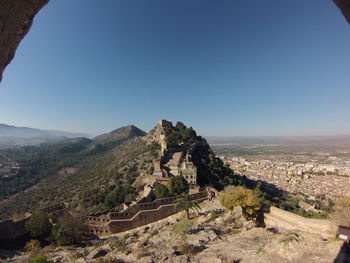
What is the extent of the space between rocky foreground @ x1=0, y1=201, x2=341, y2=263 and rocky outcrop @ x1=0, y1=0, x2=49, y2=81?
11.7m

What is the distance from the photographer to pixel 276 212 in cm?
1852

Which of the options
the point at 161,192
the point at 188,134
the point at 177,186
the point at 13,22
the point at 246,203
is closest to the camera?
the point at 13,22

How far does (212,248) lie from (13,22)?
1391 cm

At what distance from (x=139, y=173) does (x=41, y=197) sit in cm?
4061

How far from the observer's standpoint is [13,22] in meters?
2.40

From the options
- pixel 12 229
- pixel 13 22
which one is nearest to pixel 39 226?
pixel 12 229

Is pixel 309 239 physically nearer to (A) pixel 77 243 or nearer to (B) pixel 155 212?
(B) pixel 155 212

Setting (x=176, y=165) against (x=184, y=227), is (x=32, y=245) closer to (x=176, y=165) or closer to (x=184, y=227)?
(x=184, y=227)

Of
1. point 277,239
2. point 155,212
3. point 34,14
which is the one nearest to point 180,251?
point 277,239

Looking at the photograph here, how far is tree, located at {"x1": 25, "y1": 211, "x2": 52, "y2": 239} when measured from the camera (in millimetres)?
16016

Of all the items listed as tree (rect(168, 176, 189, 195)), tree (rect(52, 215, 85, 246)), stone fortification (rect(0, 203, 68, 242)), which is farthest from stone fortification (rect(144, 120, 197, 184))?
stone fortification (rect(0, 203, 68, 242))

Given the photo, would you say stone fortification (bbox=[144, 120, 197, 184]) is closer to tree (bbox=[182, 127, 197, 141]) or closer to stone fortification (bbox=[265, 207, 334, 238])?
tree (bbox=[182, 127, 197, 141])

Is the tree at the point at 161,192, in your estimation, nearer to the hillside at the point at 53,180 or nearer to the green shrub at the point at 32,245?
the green shrub at the point at 32,245

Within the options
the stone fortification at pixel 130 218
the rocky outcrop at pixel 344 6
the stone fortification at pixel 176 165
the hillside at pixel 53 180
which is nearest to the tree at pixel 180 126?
the stone fortification at pixel 176 165
